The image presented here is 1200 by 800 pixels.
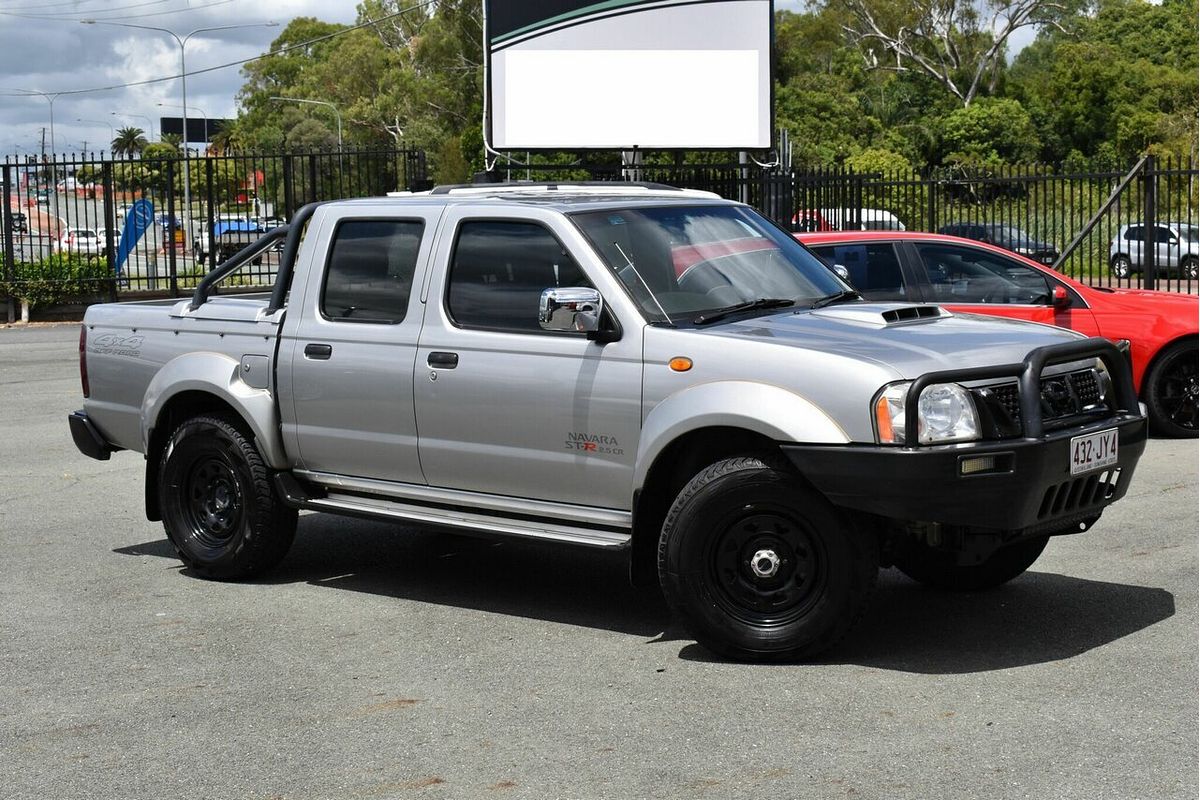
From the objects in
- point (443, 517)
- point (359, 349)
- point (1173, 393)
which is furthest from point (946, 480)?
point (1173, 393)

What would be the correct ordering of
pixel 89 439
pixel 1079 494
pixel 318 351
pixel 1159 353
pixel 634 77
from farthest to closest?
pixel 634 77
pixel 1159 353
pixel 89 439
pixel 318 351
pixel 1079 494

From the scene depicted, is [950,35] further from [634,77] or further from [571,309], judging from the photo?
[571,309]

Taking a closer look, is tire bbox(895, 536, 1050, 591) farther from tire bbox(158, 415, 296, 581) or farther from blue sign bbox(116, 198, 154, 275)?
blue sign bbox(116, 198, 154, 275)

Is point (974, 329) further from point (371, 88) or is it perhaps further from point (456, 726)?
point (371, 88)

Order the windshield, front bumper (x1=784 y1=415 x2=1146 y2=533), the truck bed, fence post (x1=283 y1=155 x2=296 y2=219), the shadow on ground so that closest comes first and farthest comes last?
front bumper (x1=784 y1=415 x2=1146 y2=533) < the shadow on ground < the windshield < the truck bed < fence post (x1=283 y1=155 x2=296 y2=219)

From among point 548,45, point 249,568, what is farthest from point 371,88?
point 249,568

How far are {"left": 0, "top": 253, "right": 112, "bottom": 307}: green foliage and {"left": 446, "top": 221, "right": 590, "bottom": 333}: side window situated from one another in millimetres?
21162

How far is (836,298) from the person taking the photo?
22.8ft

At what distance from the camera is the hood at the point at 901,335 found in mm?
5688

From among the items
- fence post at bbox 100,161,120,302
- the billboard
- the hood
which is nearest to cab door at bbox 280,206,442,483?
the hood

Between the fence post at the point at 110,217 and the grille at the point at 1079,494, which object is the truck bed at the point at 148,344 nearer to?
the grille at the point at 1079,494

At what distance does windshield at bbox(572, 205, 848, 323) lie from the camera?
6.44 meters

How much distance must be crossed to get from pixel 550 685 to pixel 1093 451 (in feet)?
7.34

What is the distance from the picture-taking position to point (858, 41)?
84625 millimetres
